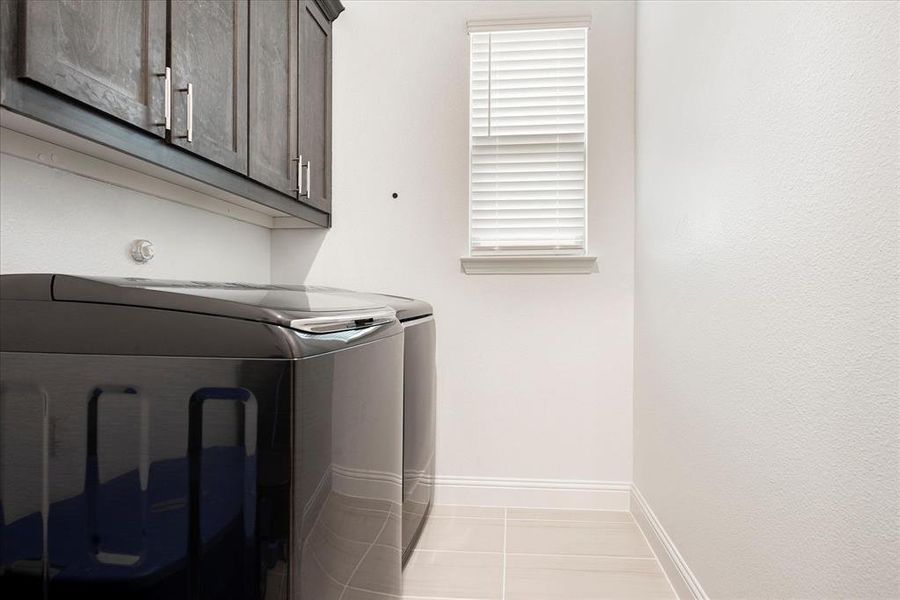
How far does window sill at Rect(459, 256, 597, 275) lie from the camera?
247 centimetres

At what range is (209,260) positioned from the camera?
2.12 m

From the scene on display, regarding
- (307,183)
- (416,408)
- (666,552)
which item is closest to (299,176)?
(307,183)

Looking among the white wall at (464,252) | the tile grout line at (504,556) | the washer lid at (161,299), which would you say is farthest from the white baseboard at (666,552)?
the washer lid at (161,299)

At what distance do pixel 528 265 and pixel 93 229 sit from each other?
1.61m

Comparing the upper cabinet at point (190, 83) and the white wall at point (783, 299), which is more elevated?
the upper cabinet at point (190, 83)

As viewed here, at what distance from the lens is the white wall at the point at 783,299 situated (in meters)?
0.85

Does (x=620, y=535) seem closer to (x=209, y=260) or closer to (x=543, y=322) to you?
(x=543, y=322)

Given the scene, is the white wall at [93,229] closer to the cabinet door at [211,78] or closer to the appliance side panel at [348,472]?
the cabinet door at [211,78]

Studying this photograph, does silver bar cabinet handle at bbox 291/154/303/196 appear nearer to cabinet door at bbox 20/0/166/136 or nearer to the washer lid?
cabinet door at bbox 20/0/166/136

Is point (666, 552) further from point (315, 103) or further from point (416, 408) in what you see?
point (315, 103)

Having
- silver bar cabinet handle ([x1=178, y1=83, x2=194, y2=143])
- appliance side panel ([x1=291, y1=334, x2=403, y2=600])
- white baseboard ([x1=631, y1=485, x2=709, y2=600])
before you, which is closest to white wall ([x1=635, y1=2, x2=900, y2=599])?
white baseboard ([x1=631, y1=485, x2=709, y2=600])

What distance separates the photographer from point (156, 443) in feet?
2.99

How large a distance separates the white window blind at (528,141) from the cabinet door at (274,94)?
2.63ft

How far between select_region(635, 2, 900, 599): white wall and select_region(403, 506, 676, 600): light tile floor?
23 centimetres
